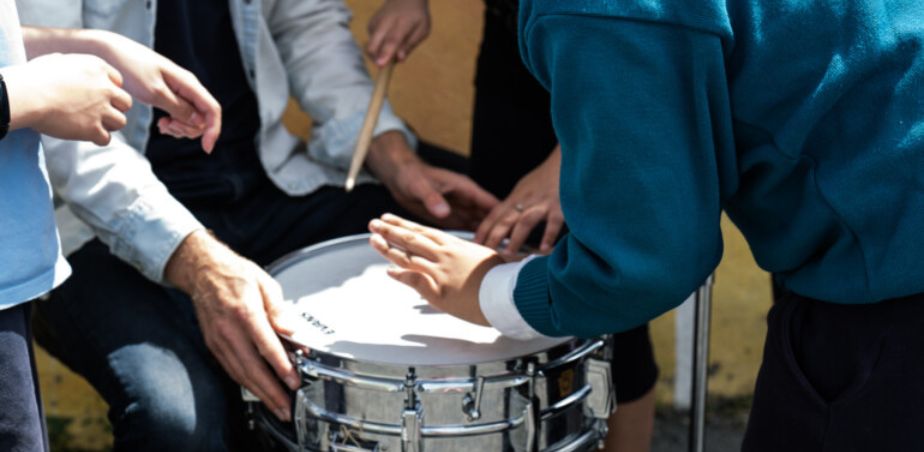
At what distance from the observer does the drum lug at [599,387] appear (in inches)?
64.4

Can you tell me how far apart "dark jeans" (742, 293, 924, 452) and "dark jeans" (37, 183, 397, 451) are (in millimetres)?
781

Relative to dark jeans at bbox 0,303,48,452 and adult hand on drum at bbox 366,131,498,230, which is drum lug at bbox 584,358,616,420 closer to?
adult hand on drum at bbox 366,131,498,230

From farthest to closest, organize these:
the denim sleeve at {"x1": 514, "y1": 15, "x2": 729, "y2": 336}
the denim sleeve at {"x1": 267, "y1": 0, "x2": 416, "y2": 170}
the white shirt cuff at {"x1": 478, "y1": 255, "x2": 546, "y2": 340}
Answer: the denim sleeve at {"x1": 267, "y1": 0, "x2": 416, "y2": 170}
the white shirt cuff at {"x1": 478, "y1": 255, "x2": 546, "y2": 340}
the denim sleeve at {"x1": 514, "y1": 15, "x2": 729, "y2": 336}

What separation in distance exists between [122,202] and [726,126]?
3.18 ft

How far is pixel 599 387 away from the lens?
64.8 inches

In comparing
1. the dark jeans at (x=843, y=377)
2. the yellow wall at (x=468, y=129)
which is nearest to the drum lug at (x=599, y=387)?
the dark jeans at (x=843, y=377)

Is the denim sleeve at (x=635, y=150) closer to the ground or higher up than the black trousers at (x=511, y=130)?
higher up

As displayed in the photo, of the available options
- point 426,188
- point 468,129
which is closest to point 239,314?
point 426,188

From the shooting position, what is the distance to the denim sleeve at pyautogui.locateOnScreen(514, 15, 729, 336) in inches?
48.4

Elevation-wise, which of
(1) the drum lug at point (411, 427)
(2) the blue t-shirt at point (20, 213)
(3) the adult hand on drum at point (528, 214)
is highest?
(2) the blue t-shirt at point (20, 213)

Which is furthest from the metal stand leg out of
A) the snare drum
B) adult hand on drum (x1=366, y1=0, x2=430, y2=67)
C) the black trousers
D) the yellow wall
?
the yellow wall

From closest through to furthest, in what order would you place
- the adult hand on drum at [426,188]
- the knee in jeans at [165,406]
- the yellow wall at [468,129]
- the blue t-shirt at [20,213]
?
the blue t-shirt at [20,213]
the knee in jeans at [165,406]
the adult hand on drum at [426,188]
the yellow wall at [468,129]

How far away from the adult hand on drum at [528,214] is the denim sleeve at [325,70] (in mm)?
297

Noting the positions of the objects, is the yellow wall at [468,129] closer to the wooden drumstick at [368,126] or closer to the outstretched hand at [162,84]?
the wooden drumstick at [368,126]
